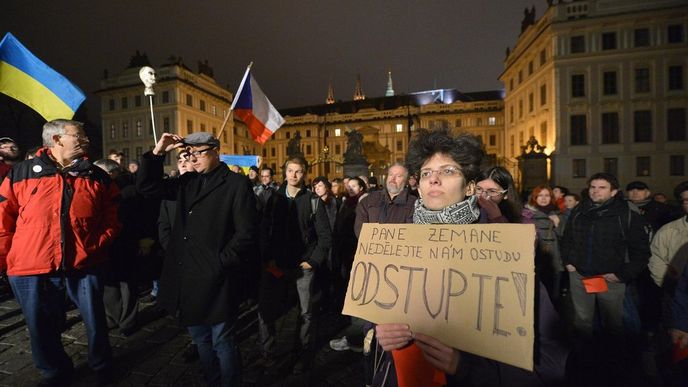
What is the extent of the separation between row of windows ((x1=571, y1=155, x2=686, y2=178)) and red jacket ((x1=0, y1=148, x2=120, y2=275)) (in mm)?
35347

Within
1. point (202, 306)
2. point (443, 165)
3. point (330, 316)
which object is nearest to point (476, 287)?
point (443, 165)

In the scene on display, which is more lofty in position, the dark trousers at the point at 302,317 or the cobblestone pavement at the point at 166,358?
the dark trousers at the point at 302,317

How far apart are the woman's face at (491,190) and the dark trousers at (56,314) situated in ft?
13.4

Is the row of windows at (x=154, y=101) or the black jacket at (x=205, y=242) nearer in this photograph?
the black jacket at (x=205, y=242)

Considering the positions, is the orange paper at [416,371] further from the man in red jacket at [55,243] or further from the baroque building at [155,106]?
the baroque building at [155,106]

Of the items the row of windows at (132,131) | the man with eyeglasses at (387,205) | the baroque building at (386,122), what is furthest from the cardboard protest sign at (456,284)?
the baroque building at (386,122)

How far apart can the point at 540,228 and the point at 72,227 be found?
5.80m

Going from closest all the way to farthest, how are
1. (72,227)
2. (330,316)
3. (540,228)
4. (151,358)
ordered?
1. (72,227)
2. (151,358)
3. (540,228)
4. (330,316)

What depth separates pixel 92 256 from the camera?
3.47m

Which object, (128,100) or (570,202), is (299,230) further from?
(128,100)

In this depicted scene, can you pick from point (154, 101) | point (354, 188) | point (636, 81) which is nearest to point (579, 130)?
point (636, 81)

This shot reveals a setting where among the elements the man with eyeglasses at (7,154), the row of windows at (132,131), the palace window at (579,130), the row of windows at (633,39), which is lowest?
the man with eyeglasses at (7,154)

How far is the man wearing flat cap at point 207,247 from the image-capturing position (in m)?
2.84

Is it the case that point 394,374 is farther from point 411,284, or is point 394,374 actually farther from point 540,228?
point 540,228
